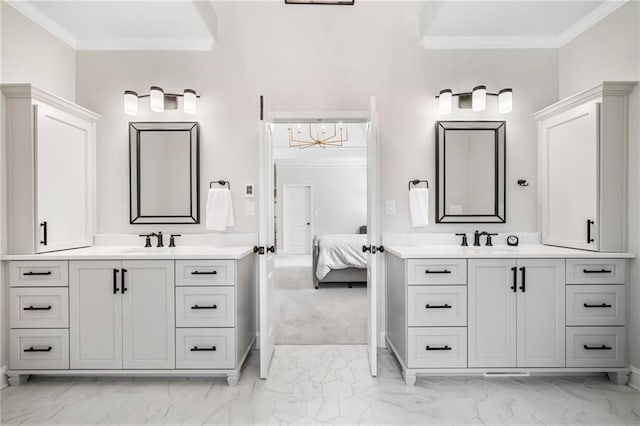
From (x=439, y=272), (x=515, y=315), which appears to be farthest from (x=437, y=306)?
(x=515, y=315)

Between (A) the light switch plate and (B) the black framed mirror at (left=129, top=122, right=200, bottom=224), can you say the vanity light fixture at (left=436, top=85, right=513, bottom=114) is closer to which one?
(A) the light switch plate

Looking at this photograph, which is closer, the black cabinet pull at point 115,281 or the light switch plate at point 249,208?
the black cabinet pull at point 115,281

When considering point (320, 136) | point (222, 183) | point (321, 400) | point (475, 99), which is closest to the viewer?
point (321, 400)

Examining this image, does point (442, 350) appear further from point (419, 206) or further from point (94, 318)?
point (94, 318)

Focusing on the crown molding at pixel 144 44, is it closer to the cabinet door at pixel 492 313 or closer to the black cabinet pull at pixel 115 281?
the black cabinet pull at pixel 115 281

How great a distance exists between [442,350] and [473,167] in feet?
5.09

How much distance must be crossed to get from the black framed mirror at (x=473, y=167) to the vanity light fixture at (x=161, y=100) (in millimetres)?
2100

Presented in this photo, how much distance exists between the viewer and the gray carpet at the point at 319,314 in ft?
10.5

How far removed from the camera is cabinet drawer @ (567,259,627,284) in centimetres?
231

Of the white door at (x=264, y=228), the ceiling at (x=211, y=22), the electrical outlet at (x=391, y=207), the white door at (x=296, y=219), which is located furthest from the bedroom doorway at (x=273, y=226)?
the white door at (x=296, y=219)

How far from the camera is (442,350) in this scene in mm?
2309

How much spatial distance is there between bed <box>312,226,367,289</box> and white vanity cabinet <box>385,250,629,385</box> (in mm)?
2611

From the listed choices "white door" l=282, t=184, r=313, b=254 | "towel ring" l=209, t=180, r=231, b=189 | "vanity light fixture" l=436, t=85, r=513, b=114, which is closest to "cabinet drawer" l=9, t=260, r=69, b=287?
"towel ring" l=209, t=180, r=231, b=189

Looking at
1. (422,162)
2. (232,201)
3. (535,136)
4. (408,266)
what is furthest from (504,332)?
(232,201)
